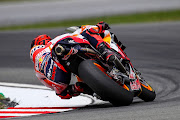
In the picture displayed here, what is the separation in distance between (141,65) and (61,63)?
3716 mm

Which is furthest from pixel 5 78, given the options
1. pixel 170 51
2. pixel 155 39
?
pixel 155 39

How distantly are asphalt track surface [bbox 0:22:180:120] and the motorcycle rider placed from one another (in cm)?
33

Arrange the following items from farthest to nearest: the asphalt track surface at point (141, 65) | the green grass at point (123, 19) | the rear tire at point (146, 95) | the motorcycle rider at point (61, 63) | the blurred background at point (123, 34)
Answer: the green grass at point (123, 19)
the rear tire at point (146, 95)
the motorcycle rider at point (61, 63)
the blurred background at point (123, 34)
the asphalt track surface at point (141, 65)

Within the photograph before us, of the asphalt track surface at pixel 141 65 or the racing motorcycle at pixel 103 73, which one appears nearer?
the asphalt track surface at pixel 141 65

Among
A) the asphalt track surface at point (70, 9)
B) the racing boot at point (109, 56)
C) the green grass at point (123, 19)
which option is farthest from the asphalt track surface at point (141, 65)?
the asphalt track surface at point (70, 9)

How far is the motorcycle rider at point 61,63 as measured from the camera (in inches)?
209

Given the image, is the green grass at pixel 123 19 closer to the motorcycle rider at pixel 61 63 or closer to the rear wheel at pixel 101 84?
the motorcycle rider at pixel 61 63

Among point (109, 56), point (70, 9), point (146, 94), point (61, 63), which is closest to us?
point (109, 56)

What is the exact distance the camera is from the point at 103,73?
4.92 m

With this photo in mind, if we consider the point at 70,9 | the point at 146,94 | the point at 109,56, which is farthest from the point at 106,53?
the point at 70,9

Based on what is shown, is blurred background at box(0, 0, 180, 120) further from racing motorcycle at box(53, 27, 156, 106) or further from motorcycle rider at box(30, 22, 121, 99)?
motorcycle rider at box(30, 22, 121, 99)

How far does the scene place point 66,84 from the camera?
5.49m

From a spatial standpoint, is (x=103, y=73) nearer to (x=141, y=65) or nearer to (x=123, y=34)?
(x=141, y=65)

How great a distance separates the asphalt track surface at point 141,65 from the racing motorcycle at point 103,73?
156 millimetres
